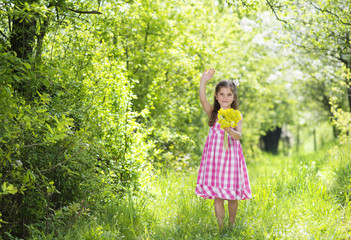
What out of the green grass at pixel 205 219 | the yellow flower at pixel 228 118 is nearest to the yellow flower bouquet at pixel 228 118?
the yellow flower at pixel 228 118

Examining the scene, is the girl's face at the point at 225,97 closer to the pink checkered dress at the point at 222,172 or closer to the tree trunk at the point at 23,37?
the pink checkered dress at the point at 222,172

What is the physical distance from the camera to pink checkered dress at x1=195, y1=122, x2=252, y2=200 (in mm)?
4109

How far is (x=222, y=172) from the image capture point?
4.14 metres

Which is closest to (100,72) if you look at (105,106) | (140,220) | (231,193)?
(105,106)

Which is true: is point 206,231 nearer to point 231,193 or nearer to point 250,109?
point 231,193

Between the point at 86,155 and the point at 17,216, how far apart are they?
35.1 inches

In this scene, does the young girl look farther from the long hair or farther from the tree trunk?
the tree trunk

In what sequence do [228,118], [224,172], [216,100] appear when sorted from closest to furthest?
1. [228,118]
2. [224,172]
3. [216,100]

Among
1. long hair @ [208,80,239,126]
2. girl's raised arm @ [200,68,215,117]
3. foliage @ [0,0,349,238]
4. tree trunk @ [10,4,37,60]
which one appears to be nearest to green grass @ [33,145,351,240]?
foliage @ [0,0,349,238]

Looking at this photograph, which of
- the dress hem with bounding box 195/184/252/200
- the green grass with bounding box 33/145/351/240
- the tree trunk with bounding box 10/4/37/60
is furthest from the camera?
the tree trunk with bounding box 10/4/37/60

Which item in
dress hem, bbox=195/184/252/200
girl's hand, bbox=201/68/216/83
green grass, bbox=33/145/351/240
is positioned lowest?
green grass, bbox=33/145/351/240

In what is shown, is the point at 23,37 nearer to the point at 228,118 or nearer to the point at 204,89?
the point at 204,89

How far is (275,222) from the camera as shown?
4.23m

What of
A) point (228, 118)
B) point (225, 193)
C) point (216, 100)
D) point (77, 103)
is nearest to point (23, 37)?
point (77, 103)
